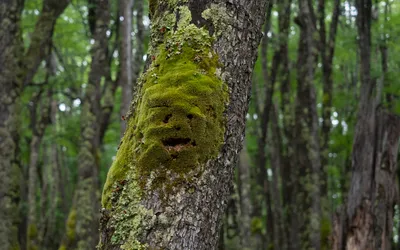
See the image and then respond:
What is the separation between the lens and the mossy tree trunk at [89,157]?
1012cm

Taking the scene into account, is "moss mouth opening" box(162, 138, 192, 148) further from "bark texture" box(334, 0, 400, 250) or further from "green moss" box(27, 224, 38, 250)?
"green moss" box(27, 224, 38, 250)

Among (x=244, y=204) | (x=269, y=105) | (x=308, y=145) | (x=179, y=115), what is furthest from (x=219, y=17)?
(x=269, y=105)

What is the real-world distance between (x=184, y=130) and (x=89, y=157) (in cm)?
793

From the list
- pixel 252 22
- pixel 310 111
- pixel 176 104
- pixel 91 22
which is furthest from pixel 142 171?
pixel 91 22

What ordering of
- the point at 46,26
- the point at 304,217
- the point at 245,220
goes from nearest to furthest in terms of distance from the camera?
the point at 46,26
the point at 245,220
the point at 304,217

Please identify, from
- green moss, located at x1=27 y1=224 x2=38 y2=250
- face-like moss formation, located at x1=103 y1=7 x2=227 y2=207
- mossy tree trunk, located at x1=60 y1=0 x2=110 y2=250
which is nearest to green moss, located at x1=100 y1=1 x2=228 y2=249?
face-like moss formation, located at x1=103 y1=7 x2=227 y2=207

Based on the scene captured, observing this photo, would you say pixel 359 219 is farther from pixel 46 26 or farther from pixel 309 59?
pixel 46 26

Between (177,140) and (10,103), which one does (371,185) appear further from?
(177,140)

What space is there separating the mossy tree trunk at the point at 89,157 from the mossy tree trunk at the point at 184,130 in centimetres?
755

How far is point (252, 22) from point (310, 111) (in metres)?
8.99

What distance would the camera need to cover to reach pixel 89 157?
33.7 feet

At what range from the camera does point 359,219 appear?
7.68 m

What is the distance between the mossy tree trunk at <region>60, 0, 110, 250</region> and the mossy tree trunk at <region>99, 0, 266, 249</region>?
755 centimetres

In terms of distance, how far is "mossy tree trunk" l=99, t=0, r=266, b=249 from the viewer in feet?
8.09
